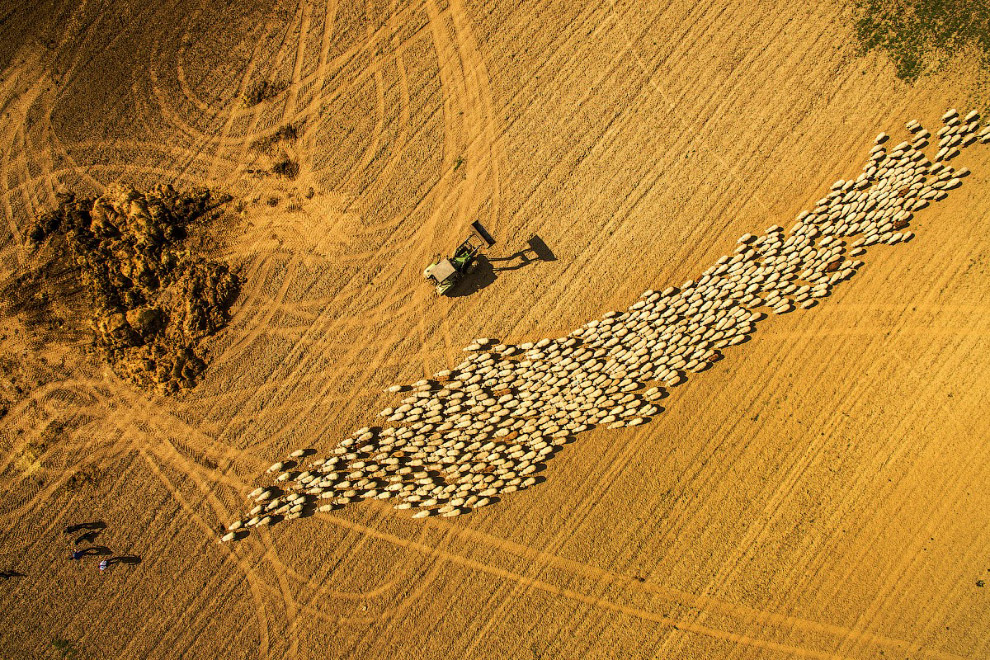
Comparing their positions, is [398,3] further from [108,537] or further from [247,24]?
[108,537]

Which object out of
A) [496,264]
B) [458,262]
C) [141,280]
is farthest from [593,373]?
[141,280]

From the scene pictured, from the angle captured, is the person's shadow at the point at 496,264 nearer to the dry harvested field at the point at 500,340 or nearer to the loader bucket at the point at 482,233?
the dry harvested field at the point at 500,340

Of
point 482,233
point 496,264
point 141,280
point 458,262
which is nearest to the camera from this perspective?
point 458,262

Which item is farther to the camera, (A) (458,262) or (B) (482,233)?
(B) (482,233)

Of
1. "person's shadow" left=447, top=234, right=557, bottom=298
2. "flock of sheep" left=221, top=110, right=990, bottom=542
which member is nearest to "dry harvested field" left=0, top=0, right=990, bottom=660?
"person's shadow" left=447, top=234, right=557, bottom=298

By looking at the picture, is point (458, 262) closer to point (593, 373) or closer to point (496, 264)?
point (496, 264)

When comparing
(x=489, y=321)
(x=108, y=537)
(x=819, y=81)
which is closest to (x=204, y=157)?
(x=489, y=321)

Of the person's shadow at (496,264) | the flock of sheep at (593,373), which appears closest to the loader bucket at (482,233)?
the person's shadow at (496,264)
